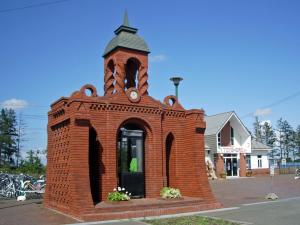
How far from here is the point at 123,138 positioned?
1576 centimetres

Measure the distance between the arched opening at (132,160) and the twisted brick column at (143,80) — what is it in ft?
5.46

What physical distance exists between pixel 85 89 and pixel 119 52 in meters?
2.83

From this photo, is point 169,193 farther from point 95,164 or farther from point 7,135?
point 7,135

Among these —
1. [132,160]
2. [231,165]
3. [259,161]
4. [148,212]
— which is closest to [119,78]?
[132,160]

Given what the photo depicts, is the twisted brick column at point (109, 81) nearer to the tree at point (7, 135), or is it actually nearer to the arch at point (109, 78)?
the arch at point (109, 78)

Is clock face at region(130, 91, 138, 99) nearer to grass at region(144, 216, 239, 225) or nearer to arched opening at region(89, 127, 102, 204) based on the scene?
arched opening at region(89, 127, 102, 204)

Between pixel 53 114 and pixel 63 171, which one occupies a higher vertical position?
pixel 53 114

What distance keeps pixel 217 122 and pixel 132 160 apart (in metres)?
29.3

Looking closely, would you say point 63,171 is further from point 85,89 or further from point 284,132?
point 284,132

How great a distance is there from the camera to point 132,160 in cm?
1584

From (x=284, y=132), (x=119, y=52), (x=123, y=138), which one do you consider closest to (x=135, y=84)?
(x=119, y=52)

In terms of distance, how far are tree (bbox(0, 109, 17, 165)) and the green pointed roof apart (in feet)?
176

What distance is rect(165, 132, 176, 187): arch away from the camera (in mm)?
17156

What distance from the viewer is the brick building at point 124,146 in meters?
13.4
